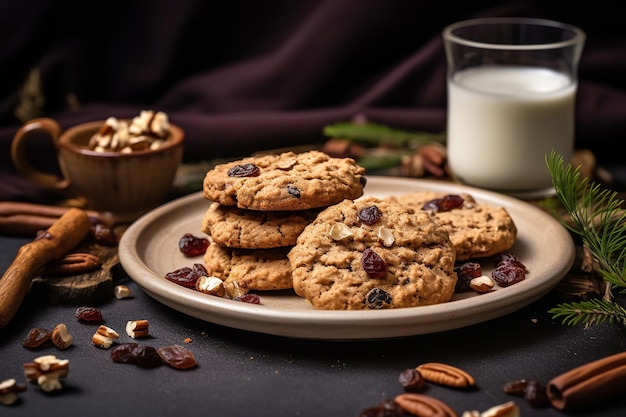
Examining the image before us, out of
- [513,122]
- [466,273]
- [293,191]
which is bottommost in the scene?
[466,273]

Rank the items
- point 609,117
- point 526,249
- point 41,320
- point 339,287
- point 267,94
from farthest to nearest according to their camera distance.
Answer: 1. point 267,94
2. point 609,117
3. point 526,249
4. point 41,320
5. point 339,287

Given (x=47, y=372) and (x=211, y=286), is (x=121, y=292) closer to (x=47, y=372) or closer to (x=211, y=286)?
(x=211, y=286)

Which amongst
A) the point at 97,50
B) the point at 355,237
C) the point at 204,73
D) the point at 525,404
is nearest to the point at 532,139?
the point at 355,237

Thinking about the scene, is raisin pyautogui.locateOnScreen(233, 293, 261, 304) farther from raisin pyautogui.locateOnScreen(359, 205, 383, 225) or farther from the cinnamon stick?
the cinnamon stick

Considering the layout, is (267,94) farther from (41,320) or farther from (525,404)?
(525,404)

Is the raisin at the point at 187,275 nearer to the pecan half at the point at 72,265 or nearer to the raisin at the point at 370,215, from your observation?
the pecan half at the point at 72,265

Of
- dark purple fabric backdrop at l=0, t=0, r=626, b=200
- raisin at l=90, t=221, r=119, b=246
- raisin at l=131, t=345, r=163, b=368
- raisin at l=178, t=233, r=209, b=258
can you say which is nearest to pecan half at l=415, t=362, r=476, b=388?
raisin at l=131, t=345, r=163, b=368

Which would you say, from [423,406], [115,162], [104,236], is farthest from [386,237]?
[115,162]
